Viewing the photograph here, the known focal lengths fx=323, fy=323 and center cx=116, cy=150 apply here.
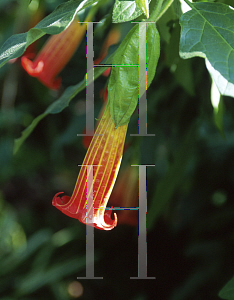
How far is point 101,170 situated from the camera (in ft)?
1.59

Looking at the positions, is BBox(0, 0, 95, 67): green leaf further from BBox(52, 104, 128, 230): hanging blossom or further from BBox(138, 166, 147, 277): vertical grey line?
BBox(138, 166, 147, 277): vertical grey line

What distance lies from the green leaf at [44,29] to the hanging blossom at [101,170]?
147 mm

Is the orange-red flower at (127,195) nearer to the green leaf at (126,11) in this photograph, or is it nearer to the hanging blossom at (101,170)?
the hanging blossom at (101,170)

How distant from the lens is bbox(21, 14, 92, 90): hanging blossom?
0.75 meters

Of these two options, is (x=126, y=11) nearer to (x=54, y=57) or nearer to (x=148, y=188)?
(x=54, y=57)

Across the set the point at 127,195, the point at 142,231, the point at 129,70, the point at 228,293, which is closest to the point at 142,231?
the point at 142,231

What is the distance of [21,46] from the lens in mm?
408

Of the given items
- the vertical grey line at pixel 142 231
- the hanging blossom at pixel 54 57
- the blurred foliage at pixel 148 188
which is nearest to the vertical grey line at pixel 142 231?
the vertical grey line at pixel 142 231

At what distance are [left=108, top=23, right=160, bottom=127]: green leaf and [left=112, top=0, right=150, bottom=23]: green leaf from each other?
2cm

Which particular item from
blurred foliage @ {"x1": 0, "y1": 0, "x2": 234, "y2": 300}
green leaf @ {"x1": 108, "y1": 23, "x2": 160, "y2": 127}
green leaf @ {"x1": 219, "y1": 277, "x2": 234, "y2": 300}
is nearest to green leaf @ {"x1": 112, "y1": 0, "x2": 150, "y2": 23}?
green leaf @ {"x1": 108, "y1": 23, "x2": 160, "y2": 127}

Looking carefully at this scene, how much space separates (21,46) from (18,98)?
88cm

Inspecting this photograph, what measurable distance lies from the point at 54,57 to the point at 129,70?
1.27 ft

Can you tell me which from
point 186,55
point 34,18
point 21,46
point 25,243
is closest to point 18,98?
point 34,18

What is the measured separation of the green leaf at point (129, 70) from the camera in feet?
1.41
